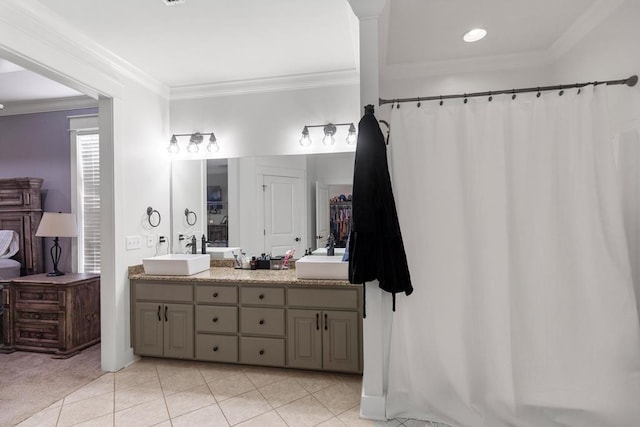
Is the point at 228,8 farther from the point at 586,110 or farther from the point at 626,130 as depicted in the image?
the point at 626,130

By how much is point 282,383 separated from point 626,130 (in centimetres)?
276

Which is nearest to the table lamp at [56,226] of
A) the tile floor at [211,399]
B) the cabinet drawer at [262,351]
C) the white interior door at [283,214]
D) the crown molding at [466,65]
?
the tile floor at [211,399]

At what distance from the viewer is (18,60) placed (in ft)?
7.07

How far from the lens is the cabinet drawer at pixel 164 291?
2.87 m

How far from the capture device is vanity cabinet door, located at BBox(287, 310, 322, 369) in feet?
8.68

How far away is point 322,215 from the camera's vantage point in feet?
10.3

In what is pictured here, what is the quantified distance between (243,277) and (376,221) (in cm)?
138

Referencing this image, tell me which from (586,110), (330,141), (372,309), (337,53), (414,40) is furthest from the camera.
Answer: (330,141)

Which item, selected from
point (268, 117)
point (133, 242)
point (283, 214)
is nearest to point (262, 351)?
point (283, 214)

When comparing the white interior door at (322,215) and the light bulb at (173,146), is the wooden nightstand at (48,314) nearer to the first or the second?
the light bulb at (173,146)

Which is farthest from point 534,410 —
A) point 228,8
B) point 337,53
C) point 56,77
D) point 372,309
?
point 56,77

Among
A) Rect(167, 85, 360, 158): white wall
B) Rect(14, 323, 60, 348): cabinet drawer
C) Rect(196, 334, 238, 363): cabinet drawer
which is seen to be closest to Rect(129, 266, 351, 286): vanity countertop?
Rect(196, 334, 238, 363): cabinet drawer

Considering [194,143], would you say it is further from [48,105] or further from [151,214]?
[48,105]

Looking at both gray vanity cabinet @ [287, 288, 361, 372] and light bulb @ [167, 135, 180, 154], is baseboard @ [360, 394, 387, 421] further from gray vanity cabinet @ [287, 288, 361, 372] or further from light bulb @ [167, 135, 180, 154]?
light bulb @ [167, 135, 180, 154]
